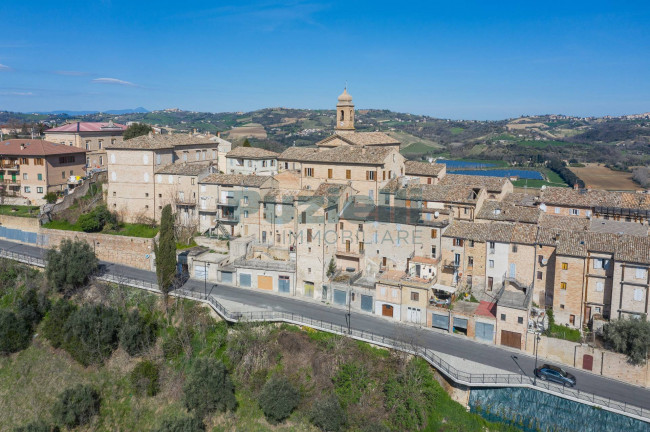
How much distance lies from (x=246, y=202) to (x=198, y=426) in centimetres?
2126

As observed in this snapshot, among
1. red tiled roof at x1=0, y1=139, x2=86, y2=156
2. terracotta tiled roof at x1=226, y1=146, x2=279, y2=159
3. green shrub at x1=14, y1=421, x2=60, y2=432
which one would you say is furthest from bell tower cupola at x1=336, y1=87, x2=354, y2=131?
green shrub at x1=14, y1=421, x2=60, y2=432

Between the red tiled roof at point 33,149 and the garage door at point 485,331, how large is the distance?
48933 mm

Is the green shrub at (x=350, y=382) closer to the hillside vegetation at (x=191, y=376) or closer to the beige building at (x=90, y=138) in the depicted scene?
the hillside vegetation at (x=191, y=376)

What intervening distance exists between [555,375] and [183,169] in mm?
37592

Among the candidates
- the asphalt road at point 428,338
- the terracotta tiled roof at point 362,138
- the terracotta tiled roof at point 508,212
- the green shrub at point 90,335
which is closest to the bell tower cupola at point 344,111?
the terracotta tiled roof at point 362,138

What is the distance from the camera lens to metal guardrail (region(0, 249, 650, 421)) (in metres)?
28.6

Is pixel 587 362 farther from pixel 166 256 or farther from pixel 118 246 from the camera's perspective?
pixel 118 246

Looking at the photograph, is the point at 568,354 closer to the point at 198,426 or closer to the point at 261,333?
the point at 261,333

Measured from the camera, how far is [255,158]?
55.0 meters

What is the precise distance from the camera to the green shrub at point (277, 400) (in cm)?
3130

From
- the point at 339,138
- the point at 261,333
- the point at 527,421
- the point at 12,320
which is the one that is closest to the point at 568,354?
the point at 527,421

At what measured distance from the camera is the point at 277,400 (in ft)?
103

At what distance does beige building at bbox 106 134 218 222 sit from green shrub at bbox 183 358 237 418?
79.2 ft

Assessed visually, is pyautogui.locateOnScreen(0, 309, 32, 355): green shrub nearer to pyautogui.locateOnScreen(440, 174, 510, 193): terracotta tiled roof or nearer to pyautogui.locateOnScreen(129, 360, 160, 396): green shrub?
pyautogui.locateOnScreen(129, 360, 160, 396): green shrub
